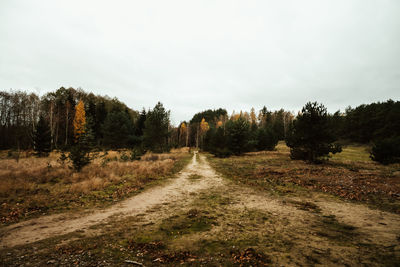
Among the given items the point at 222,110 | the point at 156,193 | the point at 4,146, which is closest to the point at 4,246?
the point at 156,193

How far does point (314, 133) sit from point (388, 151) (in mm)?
9144

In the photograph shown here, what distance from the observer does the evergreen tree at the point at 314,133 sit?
61.9ft

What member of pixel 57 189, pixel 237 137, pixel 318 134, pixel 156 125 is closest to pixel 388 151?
pixel 318 134

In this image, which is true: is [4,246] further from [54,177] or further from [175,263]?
[54,177]

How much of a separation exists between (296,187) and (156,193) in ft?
30.8

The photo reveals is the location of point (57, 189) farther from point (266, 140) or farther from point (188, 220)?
point (266, 140)

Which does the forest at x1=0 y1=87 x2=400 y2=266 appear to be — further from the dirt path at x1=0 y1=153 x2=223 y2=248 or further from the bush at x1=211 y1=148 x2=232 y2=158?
the bush at x1=211 y1=148 x2=232 y2=158

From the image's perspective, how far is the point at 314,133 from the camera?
63.2 ft

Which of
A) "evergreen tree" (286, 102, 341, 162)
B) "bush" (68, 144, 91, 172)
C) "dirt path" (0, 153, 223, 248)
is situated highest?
"evergreen tree" (286, 102, 341, 162)

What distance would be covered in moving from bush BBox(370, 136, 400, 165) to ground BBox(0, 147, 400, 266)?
602 inches

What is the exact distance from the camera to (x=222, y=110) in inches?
5079

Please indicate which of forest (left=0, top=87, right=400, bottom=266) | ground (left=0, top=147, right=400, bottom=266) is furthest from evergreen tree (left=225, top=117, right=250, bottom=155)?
ground (left=0, top=147, right=400, bottom=266)

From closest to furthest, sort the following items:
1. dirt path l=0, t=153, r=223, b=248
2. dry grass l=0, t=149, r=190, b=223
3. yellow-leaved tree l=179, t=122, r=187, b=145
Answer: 1. dirt path l=0, t=153, r=223, b=248
2. dry grass l=0, t=149, r=190, b=223
3. yellow-leaved tree l=179, t=122, r=187, b=145

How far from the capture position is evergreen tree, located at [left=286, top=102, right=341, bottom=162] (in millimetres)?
18875
